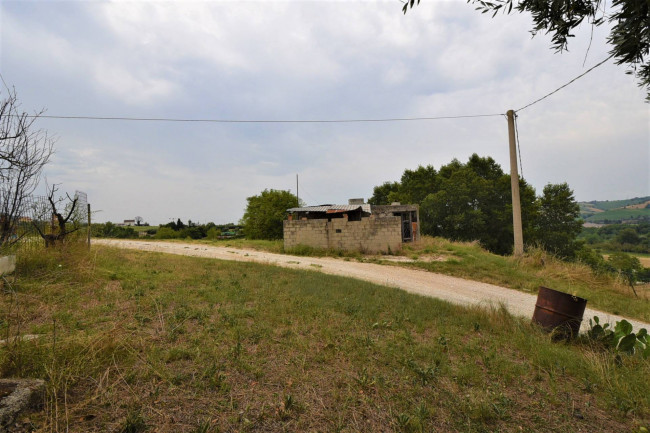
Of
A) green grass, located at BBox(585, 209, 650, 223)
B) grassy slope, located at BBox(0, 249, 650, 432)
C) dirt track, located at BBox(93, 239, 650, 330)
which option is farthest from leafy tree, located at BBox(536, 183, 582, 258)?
green grass, located at BBox(585, 209, 650, 223)

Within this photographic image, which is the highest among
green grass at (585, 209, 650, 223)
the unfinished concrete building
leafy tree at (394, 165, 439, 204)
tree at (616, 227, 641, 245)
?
leafy tree at (394, 165, 439, 204)

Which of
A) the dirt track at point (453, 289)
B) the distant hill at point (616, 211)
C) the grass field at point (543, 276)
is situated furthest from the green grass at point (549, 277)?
the distant hill at point (616, 211)

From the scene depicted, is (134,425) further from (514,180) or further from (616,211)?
(616,211)

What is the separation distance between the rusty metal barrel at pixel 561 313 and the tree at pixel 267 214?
40770 mm

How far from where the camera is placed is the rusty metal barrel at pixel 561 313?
4.61 meters

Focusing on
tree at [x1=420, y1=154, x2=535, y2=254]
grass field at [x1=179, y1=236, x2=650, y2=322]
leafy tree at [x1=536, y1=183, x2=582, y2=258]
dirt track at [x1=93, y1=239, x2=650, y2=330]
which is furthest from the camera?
tree at [x1=420, y1=154, x2=535, y2=254]

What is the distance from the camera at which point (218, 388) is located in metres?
2.79

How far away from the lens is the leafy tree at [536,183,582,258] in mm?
28641

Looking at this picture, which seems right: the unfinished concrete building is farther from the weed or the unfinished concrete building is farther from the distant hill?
the distant hill

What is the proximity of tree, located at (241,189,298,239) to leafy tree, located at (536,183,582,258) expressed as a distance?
31.5 metres

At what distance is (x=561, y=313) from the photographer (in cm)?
470

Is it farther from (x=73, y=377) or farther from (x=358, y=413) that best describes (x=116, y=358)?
(x=358, y=413)

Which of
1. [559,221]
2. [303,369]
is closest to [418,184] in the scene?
[559,221]

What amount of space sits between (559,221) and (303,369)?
35369mm
